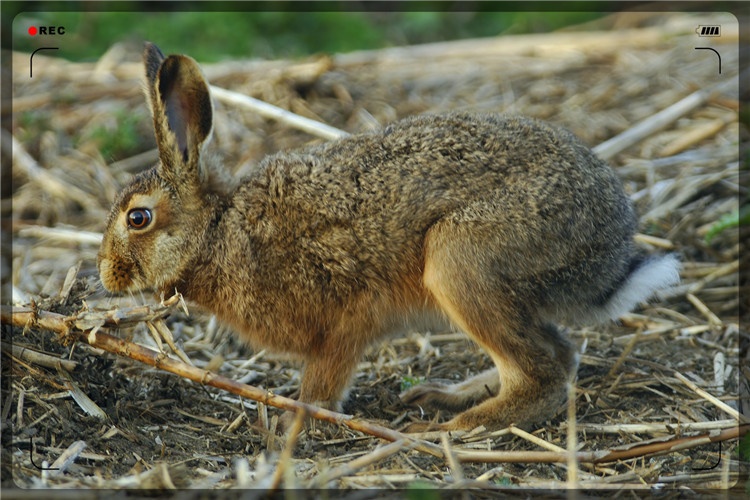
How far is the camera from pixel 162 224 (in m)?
5.20

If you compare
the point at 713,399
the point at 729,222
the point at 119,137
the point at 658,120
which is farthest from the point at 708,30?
the point at 119,137

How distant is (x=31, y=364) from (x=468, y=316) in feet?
7.54

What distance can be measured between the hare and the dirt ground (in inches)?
11.9

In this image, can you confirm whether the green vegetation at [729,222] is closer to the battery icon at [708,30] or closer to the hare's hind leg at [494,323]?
the hare's hind leg at [494,323]

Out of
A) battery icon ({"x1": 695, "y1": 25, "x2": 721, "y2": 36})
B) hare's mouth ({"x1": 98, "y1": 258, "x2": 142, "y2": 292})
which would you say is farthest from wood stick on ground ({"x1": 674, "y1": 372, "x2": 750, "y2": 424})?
battery icon ({"x1": 695, "y1": 25, "x2": 721, "y2": 36})

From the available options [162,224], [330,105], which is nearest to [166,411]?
[162,224]

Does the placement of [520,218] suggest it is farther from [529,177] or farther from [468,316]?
[468,316]

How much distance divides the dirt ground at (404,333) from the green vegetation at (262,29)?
1.61 feet

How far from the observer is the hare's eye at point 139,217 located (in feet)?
17.0

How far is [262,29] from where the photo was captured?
34.6ft

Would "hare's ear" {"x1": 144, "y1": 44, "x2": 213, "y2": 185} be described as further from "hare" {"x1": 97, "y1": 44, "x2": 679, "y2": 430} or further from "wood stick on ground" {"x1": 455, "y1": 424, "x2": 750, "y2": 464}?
"wood stick on ground" {"x1": 455, "y1": 424, "x2": 750, "y2": 464}

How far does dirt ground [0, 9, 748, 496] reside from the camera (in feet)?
13.5

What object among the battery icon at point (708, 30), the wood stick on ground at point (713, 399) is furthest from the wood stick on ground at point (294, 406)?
the battery icon at point (708, 30)

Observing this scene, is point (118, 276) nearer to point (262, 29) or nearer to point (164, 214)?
point (164, 214)
